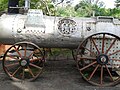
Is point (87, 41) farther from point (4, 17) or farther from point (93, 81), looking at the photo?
point (4, 17)

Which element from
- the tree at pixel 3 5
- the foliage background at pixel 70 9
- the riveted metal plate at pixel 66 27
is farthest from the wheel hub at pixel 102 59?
the tree at pixel 3 5

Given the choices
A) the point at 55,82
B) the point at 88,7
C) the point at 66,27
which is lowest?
the point at 55,82

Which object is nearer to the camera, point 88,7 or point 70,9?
point 70,9

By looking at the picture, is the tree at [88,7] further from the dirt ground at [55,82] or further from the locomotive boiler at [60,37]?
the locomotive boiler at [60,37]

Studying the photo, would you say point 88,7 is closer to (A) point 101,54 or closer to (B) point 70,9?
(B) point 70,9

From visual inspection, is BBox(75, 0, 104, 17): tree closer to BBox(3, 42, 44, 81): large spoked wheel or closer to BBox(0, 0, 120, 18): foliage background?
BBox(0, 0, 120, 18): foliage background

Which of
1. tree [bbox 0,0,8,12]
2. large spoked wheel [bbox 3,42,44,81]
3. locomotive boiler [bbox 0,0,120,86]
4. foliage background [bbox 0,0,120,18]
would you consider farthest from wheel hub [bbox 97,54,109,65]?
tree [bbox 0,0,8,12]

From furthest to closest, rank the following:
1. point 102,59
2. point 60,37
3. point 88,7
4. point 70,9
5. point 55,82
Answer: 1. point 88,7
2. point 70,9
3. point 60,37
4. point 55,82
5. point 102,59

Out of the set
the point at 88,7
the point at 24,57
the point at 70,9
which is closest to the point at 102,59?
the point at 24,57

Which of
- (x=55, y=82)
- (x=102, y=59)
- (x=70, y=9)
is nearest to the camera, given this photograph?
(x=102, y=59)

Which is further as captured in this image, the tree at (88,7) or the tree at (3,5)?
the tree at (88,7)

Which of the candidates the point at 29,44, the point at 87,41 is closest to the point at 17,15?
the point at 29,44

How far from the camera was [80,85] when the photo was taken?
586 centimetres

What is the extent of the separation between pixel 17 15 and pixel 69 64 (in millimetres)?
2498
